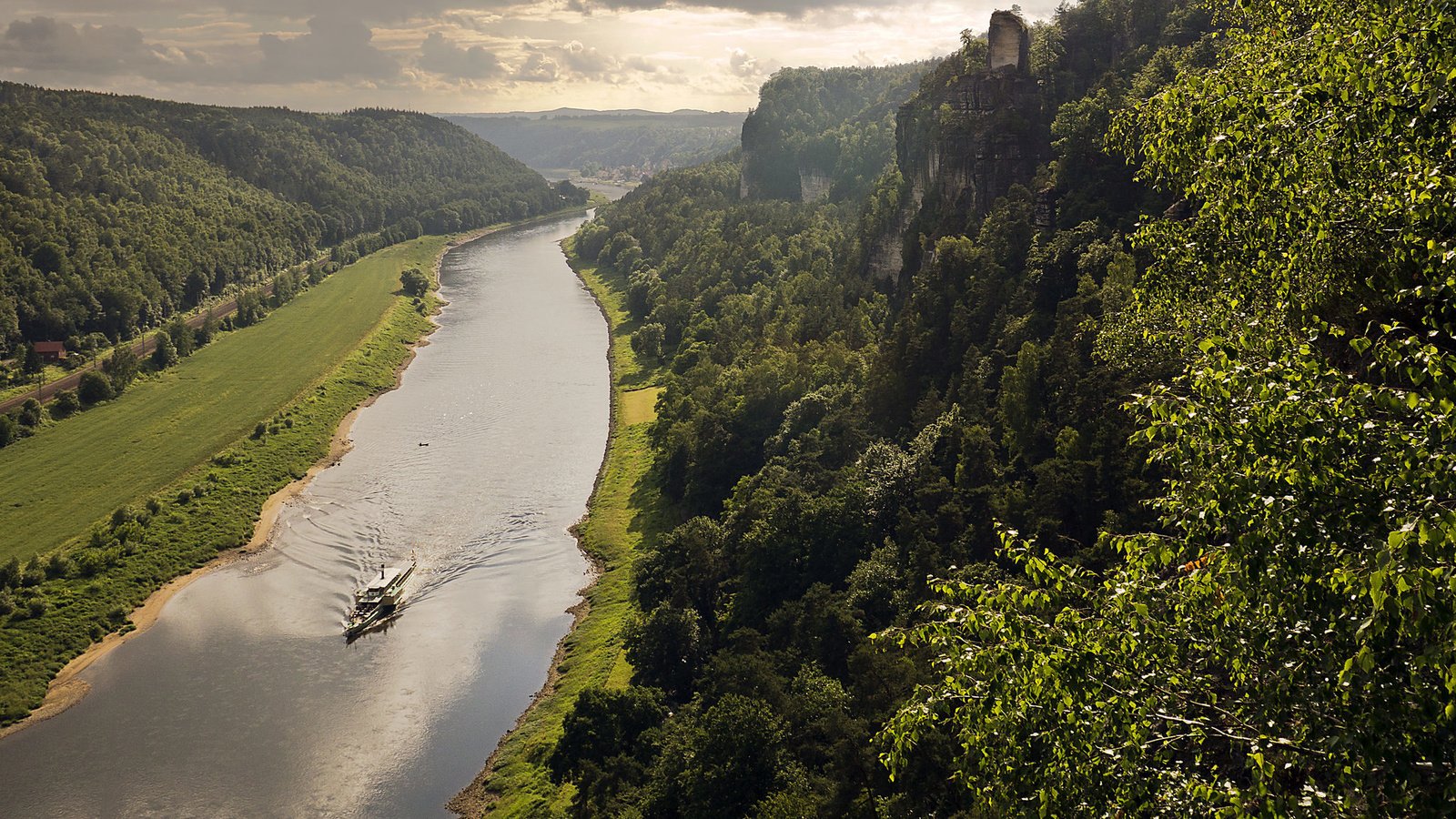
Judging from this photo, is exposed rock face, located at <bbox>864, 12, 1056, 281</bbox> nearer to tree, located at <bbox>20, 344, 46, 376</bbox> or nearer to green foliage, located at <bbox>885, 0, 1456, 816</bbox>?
green foliage, located at <bbox>885, 0, 1456, 816</bbox>

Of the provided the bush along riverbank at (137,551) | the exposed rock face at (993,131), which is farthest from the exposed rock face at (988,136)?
the bush along riverbank at (137,551)

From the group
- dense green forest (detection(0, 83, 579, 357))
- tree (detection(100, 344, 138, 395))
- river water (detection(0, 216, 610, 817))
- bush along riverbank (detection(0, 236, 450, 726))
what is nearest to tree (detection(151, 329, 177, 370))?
tree (detection(100, 344, 138, 395))

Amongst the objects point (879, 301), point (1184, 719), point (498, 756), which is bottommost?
point (498, 756)

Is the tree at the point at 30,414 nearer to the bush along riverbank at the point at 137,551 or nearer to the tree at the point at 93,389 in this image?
the tree at the point at 93,389

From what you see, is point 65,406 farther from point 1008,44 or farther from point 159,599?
point 1008,44

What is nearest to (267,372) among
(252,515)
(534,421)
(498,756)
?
(534,421)

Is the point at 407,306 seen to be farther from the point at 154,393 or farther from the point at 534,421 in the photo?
the point at 534,421

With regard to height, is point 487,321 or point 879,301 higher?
point 879,301
